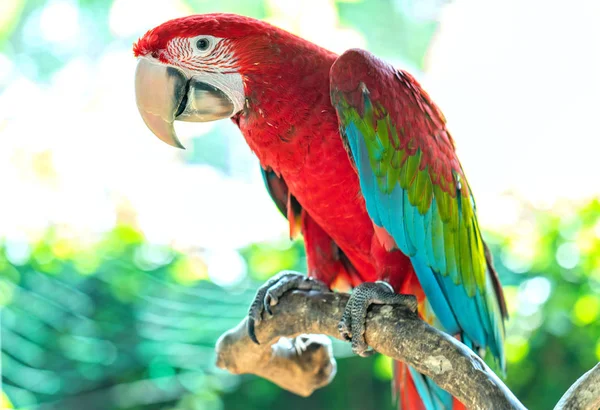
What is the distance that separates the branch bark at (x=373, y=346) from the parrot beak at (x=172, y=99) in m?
0.54

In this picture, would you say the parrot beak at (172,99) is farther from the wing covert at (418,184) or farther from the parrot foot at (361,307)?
the parrot foot at (361,307)

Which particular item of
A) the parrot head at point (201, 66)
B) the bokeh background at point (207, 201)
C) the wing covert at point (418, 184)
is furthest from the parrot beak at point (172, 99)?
the bokeh background at point (207, 201)

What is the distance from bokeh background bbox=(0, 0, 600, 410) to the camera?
305 centimetres

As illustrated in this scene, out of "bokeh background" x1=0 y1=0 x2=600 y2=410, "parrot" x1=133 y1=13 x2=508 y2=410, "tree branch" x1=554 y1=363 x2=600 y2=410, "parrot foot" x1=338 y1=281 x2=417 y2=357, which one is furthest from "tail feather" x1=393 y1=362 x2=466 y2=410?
"bokeh background" x1=0 y1=0 x2=600 y2=410

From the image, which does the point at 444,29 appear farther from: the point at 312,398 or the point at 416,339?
the point at 416,339

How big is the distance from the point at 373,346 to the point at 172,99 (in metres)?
0.74

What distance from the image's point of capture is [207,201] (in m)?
4.94

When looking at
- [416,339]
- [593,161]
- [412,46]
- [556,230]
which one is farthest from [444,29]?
[416,339]

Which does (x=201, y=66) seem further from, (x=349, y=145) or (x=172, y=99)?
(x=349, y=145)

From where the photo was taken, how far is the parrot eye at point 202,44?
1483 mm

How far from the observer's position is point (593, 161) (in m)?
4.40

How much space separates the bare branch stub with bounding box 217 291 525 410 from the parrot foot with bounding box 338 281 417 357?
0.8 inches

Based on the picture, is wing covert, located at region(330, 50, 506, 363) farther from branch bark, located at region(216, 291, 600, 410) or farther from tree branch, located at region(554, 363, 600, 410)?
tree branch, located at region(554, 363, 600, 410)

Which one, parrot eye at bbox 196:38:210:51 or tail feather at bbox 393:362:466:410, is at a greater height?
parrot eye at bbox 196:38:210:51
